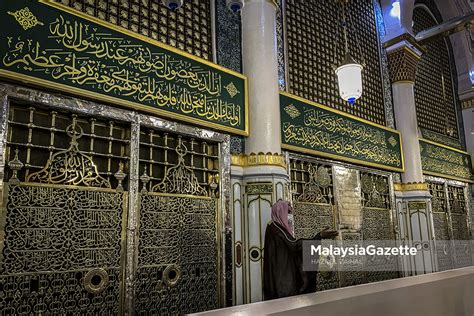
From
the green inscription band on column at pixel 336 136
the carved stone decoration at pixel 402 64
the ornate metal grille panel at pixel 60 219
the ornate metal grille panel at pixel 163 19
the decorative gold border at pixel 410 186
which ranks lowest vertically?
the ornate metal grille panel at pixel 60 219

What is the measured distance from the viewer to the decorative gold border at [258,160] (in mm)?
3396

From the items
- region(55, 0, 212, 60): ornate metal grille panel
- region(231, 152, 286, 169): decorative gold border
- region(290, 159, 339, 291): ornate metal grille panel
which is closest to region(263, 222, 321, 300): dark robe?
region(231, 152, 286, 169): decorative gold border

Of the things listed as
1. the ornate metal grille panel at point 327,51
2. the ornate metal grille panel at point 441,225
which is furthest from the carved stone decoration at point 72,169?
the ornate metal grille panel at point 441,225

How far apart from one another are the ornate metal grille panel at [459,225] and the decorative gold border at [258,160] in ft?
15.3

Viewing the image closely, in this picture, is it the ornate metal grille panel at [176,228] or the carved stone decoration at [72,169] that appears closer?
the carved stone decoration at [72,169]

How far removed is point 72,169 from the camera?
8.12ft

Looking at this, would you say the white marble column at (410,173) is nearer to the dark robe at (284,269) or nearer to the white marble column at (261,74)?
the white marble column at (261,74)

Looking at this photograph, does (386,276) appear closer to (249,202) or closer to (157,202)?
(249,202)

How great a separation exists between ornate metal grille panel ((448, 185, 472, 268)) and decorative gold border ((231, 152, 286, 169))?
4.67 metres

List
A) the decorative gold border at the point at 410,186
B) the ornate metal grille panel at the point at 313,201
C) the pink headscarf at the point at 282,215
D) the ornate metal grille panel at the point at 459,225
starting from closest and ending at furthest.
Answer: the pink headscarf at the point at 282,215, the ornate metal grille panel at the point at 313,201, the decorative gold border at the point at 410,186, the ornate metal grille panel at the point at 459,225

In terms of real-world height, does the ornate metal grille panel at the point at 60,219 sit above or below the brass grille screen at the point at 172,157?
below

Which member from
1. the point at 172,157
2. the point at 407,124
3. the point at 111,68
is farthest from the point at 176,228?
the point at 407,124

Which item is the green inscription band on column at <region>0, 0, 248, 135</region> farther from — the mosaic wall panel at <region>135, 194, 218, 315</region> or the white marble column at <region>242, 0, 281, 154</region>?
the mosaic wall panel at <region>135, 194, 218, 315</region>

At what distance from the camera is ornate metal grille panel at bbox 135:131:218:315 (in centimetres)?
271
